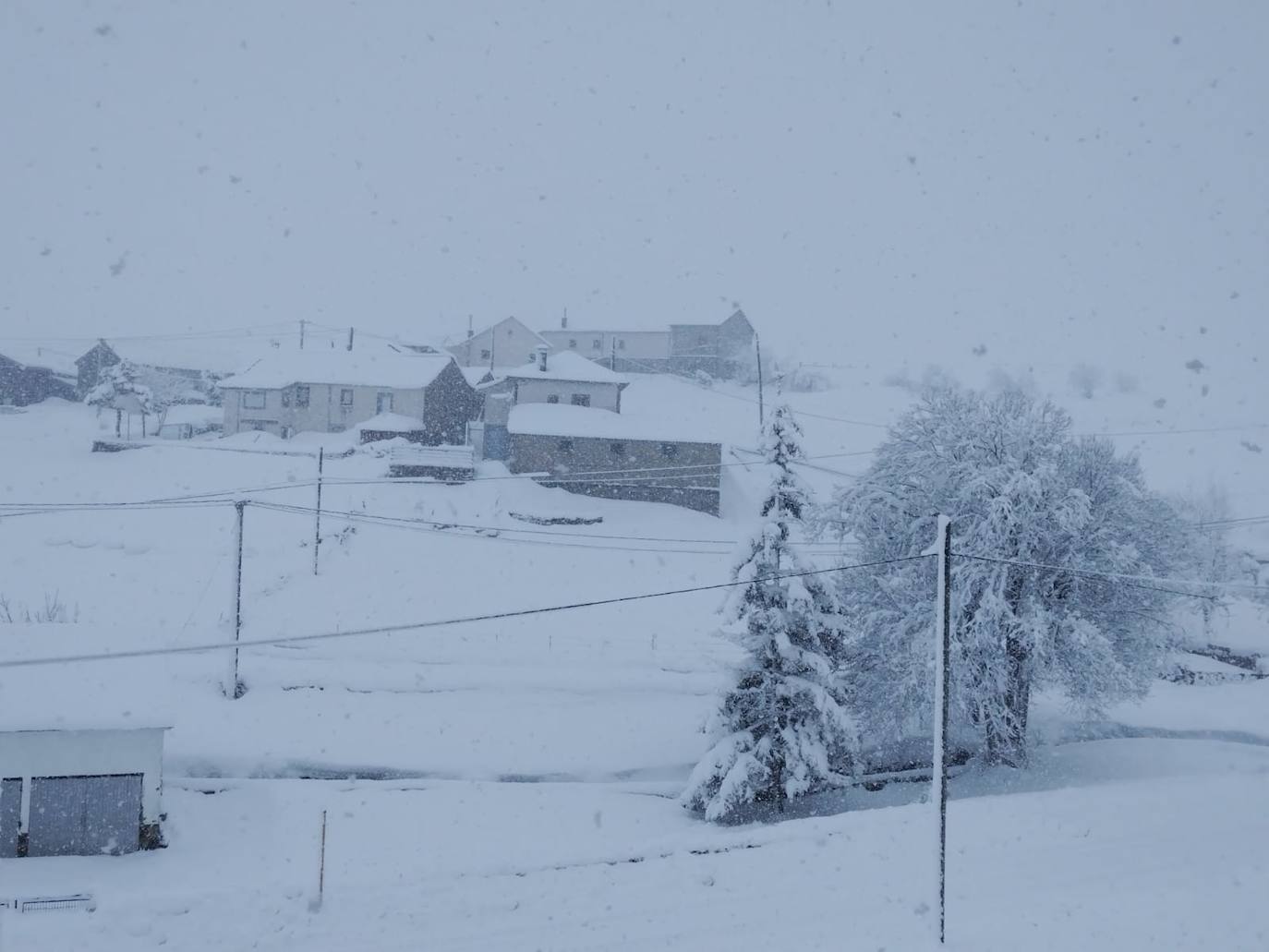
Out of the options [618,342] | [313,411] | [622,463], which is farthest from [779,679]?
[618,342]

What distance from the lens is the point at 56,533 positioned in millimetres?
41312

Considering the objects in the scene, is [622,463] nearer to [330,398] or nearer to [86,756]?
[330,398]

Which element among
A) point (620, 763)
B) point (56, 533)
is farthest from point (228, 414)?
point (620, 763)

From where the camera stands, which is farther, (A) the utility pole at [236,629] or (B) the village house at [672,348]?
(B) the village house at [672,348]

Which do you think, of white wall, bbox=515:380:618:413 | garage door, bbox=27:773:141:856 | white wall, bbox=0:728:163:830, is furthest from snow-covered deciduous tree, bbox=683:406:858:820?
white wall, bbox=515:380:618:413

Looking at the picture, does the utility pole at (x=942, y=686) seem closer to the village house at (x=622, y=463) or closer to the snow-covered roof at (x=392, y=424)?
the village house at (x=622, y=463)

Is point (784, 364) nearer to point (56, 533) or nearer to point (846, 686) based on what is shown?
point (56, 533)

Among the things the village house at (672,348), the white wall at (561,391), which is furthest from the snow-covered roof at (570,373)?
the village house at (672,348)

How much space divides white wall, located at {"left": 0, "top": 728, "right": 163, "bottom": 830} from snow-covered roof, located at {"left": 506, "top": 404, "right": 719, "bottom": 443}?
33.4 metres

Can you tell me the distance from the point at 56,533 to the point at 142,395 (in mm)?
23723

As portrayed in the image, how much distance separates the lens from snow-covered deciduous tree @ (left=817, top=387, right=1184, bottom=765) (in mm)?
21453

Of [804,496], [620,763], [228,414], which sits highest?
[228,414]

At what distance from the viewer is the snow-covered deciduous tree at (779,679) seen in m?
20.2

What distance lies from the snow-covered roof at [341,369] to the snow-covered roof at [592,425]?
1119cm
